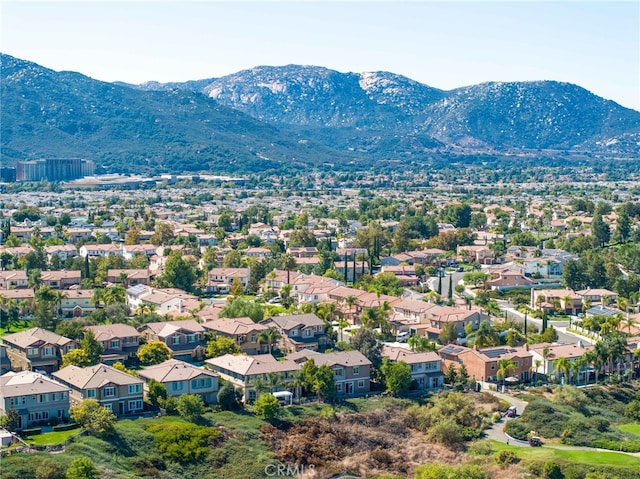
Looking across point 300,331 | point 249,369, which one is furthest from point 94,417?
point 300,331

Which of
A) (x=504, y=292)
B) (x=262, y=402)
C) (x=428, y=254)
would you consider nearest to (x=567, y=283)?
(x=504, y=292)

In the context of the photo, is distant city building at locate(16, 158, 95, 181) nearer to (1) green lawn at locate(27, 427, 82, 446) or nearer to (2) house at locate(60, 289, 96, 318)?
(2) house at locate(60, 289, 96, 318)

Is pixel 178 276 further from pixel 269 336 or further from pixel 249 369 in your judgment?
pixel 249 369

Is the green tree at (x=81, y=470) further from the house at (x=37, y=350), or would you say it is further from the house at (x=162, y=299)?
the house at (x=162, y=299)

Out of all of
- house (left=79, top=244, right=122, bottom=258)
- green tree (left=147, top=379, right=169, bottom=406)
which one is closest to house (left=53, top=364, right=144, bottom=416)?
green tree (left=147, top=379, right=169, bottom=406)

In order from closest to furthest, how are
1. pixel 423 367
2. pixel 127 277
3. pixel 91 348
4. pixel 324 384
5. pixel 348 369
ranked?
pixel 324 384 → pixel 348 369 → pixel 91 348 → pixel 423 367 → pixel 127 277

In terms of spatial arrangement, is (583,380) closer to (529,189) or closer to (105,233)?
(105,233)
